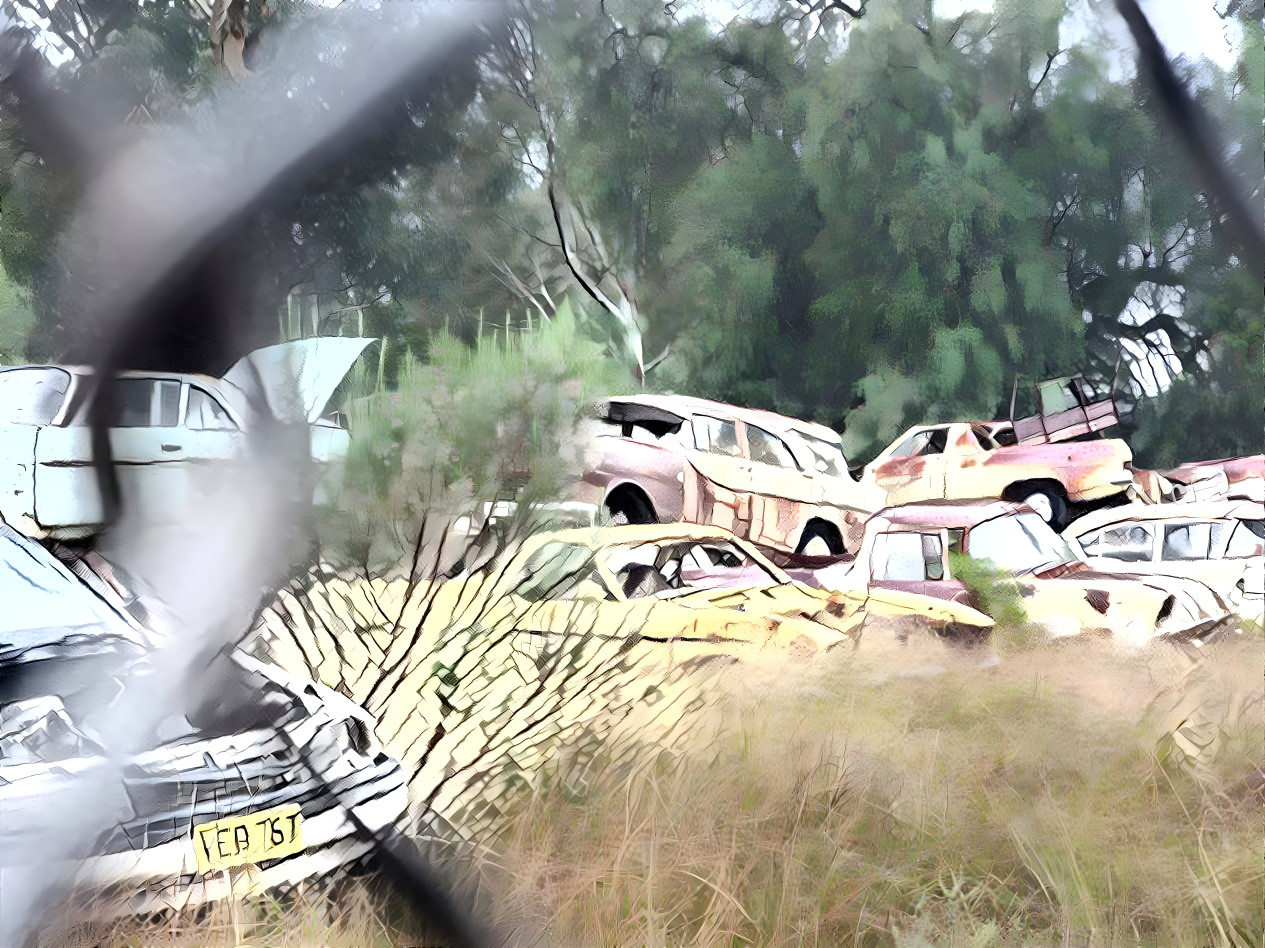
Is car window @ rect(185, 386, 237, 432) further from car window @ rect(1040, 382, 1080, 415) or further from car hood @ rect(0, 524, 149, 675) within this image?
car window @ rect(1040, 382, 1080, 415)

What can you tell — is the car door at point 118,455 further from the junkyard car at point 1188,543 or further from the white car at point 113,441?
the junkyard car at point 1188,543

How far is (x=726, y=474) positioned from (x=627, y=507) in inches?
15.4

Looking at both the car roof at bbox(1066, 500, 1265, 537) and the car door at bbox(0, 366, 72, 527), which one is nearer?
the car door at bbox(0, 366, 72, 527)

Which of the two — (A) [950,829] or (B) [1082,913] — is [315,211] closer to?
(A) [950,829]

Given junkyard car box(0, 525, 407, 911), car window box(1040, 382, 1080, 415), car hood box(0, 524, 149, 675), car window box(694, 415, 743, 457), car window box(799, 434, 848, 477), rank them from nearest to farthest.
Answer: junkyard car box(0, 525, 407, 911), car hood box(0, 524, 149, 675), car window box(694, 415, 743, 457), car window box(799, 434, 848, 477), car window box(1040, 382, 1080, 415)

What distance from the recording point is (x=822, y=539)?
9.80ft

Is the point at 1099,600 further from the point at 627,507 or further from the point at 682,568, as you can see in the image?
the point at 627,507

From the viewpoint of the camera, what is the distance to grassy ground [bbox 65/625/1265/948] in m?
2.25

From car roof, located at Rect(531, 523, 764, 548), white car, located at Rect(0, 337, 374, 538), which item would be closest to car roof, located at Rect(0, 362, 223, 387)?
white car, located at Rect(0, 337, 374, 538)

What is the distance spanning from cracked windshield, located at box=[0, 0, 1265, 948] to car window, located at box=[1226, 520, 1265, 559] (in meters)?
0.18

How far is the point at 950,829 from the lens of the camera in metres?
2.53

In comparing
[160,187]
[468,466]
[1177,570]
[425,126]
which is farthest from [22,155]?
[1177,570]

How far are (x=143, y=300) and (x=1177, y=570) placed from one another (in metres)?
3.02

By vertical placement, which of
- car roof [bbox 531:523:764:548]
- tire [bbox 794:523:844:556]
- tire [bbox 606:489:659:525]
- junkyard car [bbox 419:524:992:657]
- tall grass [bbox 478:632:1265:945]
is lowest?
tall grass [bbox 478:632:1265:945]
